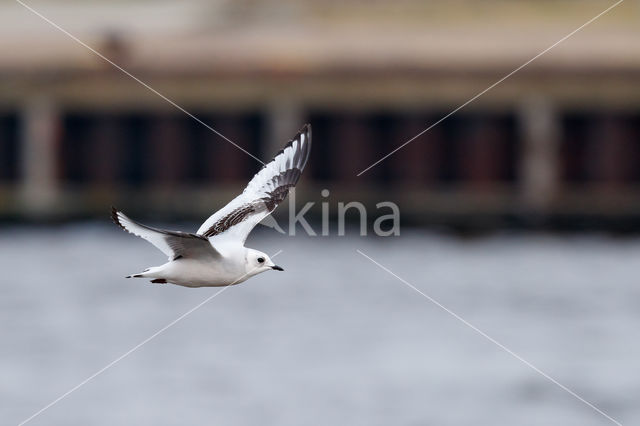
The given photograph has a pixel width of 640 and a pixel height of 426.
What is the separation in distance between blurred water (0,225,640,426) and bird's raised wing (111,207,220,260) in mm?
15094

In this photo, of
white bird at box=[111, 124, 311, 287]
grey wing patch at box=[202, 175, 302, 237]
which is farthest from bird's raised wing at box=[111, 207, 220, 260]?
grey wing patch at box=[202, 175, 302, 237]

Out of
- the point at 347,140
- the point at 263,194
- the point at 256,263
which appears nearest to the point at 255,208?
the point at 263,194

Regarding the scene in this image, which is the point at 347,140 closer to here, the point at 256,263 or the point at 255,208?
the point at 255,208

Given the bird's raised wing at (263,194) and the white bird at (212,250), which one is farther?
the bird's raised wing at (263,194)

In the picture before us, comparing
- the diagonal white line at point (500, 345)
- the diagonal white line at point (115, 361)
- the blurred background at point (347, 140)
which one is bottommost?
the diagonal white line at point (115, 361)

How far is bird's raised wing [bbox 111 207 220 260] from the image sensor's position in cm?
1212

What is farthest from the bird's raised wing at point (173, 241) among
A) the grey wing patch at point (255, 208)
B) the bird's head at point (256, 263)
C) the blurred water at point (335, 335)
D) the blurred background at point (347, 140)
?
the blurred background at point (347, 140)

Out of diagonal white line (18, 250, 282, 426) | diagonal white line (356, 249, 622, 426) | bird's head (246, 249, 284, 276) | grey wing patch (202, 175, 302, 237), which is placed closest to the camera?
bird's head (246, 249, 284, 276)

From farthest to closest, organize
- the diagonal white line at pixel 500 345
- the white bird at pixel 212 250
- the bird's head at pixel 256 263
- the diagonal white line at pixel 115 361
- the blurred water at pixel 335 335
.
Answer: the blurred water at pixel 335 335, the diagonal white line at pixel 500 345, the diagonal white line at pixel 115 361, the bird's head at pixel 256 263, the white bird at pixel 212 250

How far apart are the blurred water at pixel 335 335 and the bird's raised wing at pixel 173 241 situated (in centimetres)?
1509

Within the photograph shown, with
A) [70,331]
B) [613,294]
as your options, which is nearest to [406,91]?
[613,294]

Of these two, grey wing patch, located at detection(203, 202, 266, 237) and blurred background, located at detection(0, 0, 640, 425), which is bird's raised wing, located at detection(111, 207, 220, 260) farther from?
blurred background, located at detection(0, 0, 640, 425)

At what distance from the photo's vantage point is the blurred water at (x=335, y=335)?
29.3 meters

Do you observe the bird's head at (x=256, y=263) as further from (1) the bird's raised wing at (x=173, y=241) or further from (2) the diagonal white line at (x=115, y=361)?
(2) the diagonal white line at (x=115, y=361)
